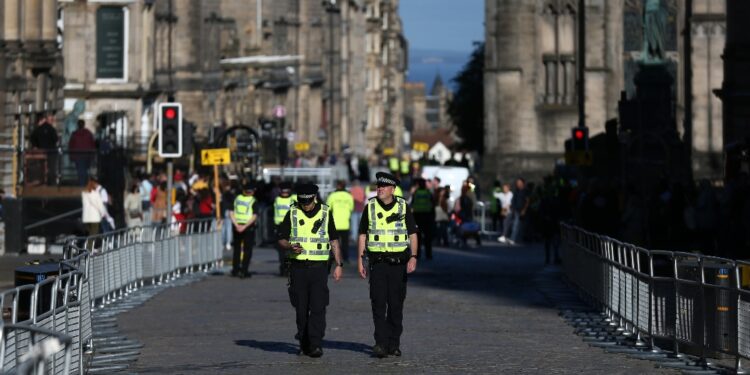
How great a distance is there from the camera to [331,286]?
1246 inches

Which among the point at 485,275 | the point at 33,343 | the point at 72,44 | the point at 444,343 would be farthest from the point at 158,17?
the point at 33,343

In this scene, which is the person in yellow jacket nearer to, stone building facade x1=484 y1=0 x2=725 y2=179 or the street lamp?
stone building facade x1=484 y1=0 x2=725 y2=179

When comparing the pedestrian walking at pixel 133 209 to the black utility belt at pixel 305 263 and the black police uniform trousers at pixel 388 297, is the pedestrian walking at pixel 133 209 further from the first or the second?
the black police uniform trousers at pixel 388 297

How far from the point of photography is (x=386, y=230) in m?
19.1

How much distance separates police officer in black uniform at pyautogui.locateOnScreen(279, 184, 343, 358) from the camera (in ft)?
62.5

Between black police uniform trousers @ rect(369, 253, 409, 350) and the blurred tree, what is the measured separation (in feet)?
339

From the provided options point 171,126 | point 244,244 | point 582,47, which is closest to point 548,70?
point 582,47

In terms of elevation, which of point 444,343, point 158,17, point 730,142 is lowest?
point 444,343

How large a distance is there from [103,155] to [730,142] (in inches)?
480

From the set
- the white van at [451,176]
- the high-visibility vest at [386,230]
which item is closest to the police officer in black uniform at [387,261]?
the high-visibility vest at [386,230]

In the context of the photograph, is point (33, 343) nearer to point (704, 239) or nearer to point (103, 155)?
point (704, 239)

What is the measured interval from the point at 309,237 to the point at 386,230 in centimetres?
70

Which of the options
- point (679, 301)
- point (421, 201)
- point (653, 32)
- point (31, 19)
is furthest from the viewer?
point (653, 32)

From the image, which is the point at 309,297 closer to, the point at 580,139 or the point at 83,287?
the point at 83,287
